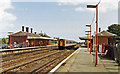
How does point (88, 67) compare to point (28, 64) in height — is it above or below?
above

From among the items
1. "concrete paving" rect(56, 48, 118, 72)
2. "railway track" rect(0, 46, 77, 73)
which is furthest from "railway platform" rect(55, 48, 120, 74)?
"railway track" rect(0, 46, 77, 73)

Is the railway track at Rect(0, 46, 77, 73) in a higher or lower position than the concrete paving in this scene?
lower

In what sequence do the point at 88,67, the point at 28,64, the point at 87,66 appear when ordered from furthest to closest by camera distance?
the point at 28,64, the point at 87,66, the point at 88,67

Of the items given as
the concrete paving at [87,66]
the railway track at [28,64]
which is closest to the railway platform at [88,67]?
the concrete paving at [87,66]

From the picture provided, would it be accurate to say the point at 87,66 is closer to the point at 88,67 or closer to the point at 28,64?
the point at 88,67

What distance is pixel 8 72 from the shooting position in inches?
391

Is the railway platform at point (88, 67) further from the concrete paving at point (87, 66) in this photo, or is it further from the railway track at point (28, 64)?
the railway track at point (28, 64)

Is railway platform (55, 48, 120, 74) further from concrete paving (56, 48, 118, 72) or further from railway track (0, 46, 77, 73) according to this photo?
railway track (0, 46, 77, 73)

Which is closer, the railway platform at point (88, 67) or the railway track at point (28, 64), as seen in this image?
the railway platform at point (88, 67)

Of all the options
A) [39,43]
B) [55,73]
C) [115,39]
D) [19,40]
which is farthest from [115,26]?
[55,73]

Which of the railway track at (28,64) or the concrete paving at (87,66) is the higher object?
the concrete paving at (87,66)

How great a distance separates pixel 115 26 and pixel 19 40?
5099 centimetres

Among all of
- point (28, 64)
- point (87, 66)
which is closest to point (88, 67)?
point (87, 66)

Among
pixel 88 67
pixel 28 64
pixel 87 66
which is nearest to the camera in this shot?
pixel 88 67
